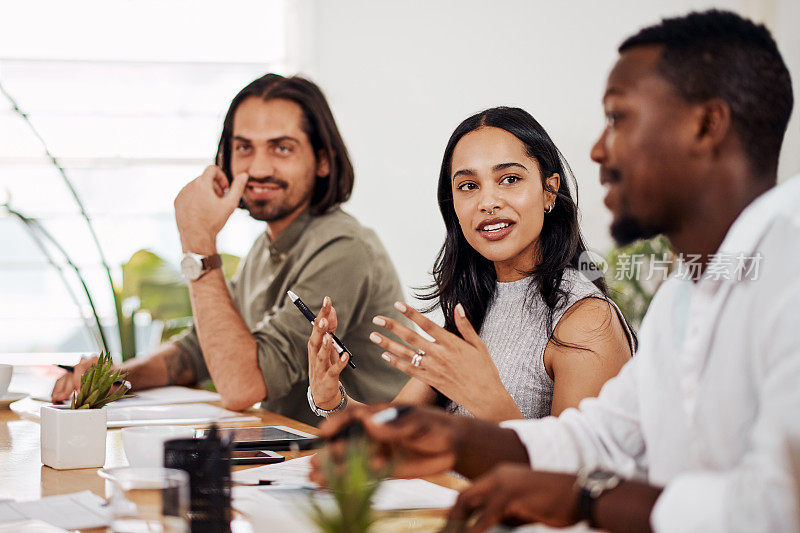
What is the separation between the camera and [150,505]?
0.76 m

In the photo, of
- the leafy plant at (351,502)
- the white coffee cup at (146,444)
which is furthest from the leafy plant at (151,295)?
the leafy plant at (351,502)

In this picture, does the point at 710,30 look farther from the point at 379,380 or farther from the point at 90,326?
the point at 90,326

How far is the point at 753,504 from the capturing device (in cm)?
73

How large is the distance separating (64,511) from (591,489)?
677mm

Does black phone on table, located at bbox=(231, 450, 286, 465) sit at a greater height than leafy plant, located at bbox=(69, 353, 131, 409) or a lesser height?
lesser

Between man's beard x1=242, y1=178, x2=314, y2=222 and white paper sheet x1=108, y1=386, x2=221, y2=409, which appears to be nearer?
white paper sheet x1=108, y1=386, x2=221, y2=409

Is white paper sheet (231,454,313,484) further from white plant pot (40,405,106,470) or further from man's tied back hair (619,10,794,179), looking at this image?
man's tied back hair (619,10,794,179)

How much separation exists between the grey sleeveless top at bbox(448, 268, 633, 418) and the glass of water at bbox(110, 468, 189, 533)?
984 millimetres

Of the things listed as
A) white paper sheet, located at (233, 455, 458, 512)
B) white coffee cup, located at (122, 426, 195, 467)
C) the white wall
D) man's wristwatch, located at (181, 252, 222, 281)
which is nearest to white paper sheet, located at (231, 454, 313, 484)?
white paper sheet, located at (233, 455, 458, 512)

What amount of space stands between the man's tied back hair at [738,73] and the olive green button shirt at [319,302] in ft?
4.54

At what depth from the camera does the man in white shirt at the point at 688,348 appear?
0.77 metres

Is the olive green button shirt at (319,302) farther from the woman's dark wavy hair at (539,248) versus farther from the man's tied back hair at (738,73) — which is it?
the man's tied back hair at (738,73)

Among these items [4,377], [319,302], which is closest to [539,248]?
[319,302]

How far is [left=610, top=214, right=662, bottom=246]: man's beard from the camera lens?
99cm
